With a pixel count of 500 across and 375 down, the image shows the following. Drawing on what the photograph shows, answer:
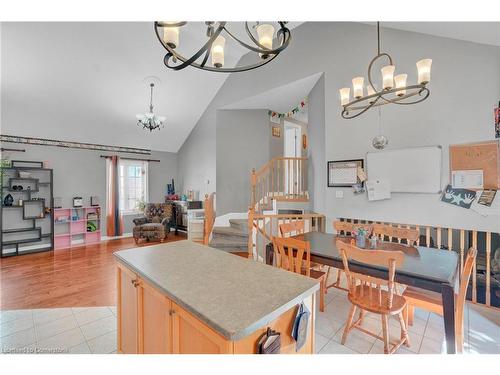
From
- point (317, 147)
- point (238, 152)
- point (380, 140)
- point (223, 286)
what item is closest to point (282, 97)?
point (317, 147)

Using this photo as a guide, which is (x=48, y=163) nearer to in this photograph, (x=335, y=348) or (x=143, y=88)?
(x=143, y=88)

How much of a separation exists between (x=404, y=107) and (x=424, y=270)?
→ 7.67 feet

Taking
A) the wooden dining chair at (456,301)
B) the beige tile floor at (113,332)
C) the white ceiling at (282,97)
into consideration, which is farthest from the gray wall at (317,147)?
the wooden dining chair at (456,301)

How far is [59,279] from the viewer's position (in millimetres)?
3506

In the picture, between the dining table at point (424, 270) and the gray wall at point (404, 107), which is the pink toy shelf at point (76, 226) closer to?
the gray wall at point (404, 107)

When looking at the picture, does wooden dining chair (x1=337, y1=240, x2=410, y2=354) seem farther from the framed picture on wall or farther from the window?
the window

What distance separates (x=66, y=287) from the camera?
323 centimetres

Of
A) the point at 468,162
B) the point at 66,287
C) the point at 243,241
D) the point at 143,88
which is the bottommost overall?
the point at 66,287

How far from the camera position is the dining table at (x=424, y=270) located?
1480 millimetres

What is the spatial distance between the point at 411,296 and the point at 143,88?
18.0 ft

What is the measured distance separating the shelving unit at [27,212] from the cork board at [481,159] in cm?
714

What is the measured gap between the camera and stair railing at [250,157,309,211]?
183 inches

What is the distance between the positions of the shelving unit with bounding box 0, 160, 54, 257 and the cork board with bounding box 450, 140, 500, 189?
7.14m
